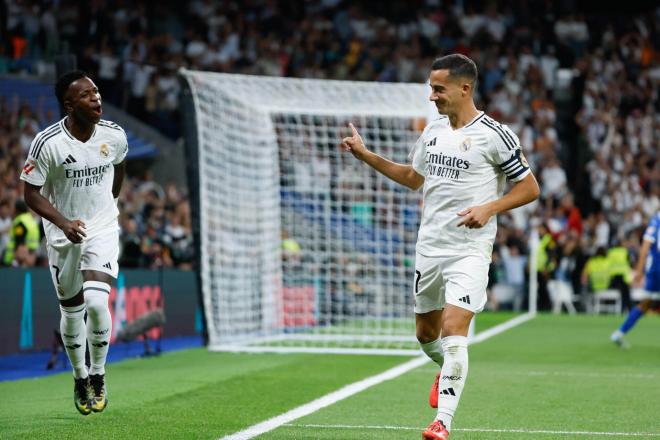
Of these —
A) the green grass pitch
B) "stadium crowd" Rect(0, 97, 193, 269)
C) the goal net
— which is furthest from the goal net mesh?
the green grass pitch

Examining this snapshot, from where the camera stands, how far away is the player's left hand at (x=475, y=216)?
22.4ft

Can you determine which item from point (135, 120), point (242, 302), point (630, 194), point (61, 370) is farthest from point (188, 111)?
point (630, 194)

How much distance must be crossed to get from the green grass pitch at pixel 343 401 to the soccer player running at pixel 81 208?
0.57 m

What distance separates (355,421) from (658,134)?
23150mm

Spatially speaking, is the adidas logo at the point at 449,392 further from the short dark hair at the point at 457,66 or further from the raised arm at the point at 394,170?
the short dark hair at the point at 457,66

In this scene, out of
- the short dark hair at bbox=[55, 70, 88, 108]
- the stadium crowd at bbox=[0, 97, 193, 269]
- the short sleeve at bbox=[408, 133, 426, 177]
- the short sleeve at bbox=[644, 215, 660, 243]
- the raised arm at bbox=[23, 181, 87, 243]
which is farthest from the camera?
the stadium crowd at bbox=[0, 97, 193, 269]

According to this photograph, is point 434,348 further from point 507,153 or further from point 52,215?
point 52,215

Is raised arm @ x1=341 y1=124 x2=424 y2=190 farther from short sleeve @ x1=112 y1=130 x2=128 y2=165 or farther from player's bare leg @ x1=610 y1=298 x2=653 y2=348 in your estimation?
player's bare leg @ x1=610 y1=298 x2=653 y2=348

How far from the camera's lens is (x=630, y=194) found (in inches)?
1117

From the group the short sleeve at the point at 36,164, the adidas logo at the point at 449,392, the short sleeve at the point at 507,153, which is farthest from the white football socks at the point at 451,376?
the short sleeve at the point at 36,164

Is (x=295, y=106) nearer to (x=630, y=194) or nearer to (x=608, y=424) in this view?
(x=608, y=424)

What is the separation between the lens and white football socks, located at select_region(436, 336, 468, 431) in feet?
21.9

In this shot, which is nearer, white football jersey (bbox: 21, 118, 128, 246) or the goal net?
Answer: white football jersey (bbox: 21, 118, 128, 246)

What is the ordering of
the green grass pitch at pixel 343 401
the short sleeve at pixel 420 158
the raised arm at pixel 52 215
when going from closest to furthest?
the short sleeve at pixel 420 158 < the raised arm at pixel 52 215 < the green grass pitch at pixel 343 401
